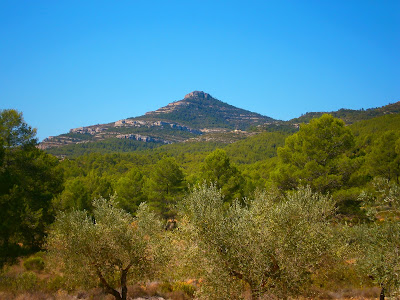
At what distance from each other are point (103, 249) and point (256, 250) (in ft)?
25.7

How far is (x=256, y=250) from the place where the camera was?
9891mm

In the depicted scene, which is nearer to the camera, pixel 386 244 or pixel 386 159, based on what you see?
pixel 386 244

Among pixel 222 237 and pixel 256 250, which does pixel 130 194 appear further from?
pixel 256 250

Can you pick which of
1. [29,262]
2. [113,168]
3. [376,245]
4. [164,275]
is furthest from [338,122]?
[113,168]

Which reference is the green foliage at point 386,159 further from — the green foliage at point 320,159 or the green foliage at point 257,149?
the green foliage at point 257,149

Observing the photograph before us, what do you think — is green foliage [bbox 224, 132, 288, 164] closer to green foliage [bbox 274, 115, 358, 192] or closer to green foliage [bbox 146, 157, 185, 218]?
green foliage [bbox 146, 157, 185, 218]

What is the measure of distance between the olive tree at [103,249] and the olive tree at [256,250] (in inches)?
162

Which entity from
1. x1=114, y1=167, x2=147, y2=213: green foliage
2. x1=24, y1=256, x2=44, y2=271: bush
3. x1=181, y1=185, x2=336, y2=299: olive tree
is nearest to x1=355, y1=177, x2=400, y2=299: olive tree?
x1=181, y1=185, x2=336, y2=299: olive tree

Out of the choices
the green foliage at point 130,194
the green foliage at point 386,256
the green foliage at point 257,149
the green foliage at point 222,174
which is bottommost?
the green foliage at point 130,194

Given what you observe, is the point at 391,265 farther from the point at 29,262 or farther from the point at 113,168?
the point at 113,168

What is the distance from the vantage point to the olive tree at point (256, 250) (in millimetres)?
9953

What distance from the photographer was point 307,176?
2314 centimetres

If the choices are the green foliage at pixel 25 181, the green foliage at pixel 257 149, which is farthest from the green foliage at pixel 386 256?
the green foliage at pixel 257 149

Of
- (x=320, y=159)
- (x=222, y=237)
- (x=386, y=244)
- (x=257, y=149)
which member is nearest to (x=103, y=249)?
(x=222, y=237)
